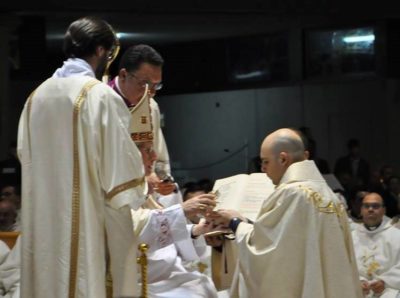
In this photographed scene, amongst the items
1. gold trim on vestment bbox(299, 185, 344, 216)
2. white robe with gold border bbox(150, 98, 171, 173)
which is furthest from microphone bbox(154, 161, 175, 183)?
gold trim on vestment bbox(299, 185, 344, 216)

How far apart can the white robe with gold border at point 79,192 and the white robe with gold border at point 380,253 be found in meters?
4.05

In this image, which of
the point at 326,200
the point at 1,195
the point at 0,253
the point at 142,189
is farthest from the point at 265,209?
the point at 1,195

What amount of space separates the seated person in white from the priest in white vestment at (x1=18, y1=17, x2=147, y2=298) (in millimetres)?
3490

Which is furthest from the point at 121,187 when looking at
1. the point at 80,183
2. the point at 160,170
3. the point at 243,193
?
the point at 160,170

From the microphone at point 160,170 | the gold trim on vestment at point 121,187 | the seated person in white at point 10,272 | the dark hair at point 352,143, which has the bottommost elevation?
the seated person in white at point 10,272

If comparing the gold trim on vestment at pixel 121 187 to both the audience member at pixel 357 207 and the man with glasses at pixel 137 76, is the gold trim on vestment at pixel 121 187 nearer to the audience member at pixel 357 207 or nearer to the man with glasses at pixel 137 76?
the man with glasses at pixel 137 76

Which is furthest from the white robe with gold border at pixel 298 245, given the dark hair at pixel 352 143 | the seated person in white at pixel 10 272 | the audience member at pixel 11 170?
the dark hair at pixel 352 143

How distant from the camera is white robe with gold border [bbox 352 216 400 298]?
7805mm

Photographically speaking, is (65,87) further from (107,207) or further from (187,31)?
(187,31)

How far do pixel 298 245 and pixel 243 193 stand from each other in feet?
1.50

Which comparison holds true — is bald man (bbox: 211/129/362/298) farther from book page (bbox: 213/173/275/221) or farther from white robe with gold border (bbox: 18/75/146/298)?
white robe with gold border (bbox: 18/75/146/298)

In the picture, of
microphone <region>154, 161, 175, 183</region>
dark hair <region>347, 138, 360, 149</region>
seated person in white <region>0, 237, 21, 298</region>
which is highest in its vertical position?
dark hair <region>347, 138, 360, 149</region>

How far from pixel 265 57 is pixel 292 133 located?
8.82 meters

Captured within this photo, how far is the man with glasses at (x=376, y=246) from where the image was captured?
783cm
